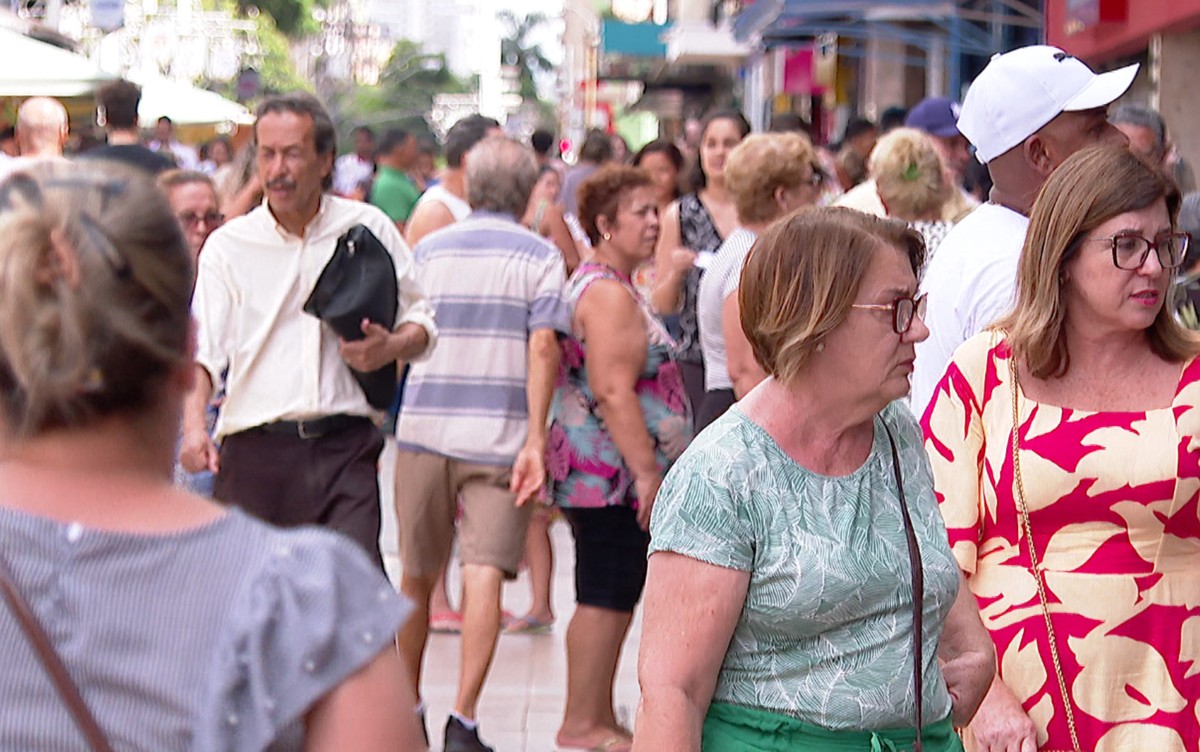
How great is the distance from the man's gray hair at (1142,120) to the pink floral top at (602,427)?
2.37m

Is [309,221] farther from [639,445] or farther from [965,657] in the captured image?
[965,657]

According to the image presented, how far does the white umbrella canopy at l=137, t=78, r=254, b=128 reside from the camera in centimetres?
2497

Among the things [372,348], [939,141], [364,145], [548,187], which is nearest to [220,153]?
[364,145]

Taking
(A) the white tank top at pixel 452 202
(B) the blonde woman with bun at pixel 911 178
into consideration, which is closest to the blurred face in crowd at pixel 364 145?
(A) the white tank top at pixel 452 202

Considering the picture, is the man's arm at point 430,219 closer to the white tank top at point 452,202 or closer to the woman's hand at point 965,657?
the white tank top at point 452,202

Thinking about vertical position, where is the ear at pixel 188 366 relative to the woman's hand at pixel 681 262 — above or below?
above

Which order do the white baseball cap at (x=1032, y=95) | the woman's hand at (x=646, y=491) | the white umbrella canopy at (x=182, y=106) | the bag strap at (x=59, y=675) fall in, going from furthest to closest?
the white umbrella canopy at (x=182, y=106), the woman's hand at (x=646, y=491), the white baseball cap at (x=1032, y=95), the bag strap at (x=59, y=675)

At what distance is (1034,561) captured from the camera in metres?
3.54

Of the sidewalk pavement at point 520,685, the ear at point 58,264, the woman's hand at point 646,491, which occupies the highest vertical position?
the ear at point 58,264

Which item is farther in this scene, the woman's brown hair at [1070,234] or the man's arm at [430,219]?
the man's arm at [430,219]

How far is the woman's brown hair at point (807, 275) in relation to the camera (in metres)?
3.05

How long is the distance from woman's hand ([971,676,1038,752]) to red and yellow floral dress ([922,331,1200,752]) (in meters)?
0.02

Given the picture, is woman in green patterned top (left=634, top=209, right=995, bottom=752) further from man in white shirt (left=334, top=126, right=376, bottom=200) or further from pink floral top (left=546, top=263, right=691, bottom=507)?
man in white shirt (left=334, top=126, right=376, bottom=200)

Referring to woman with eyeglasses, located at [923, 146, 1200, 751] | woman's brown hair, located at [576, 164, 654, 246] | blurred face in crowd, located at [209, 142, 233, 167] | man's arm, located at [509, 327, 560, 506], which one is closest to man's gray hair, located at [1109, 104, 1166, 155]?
woman's brown hair, located at [576, 164, 654, 246]
